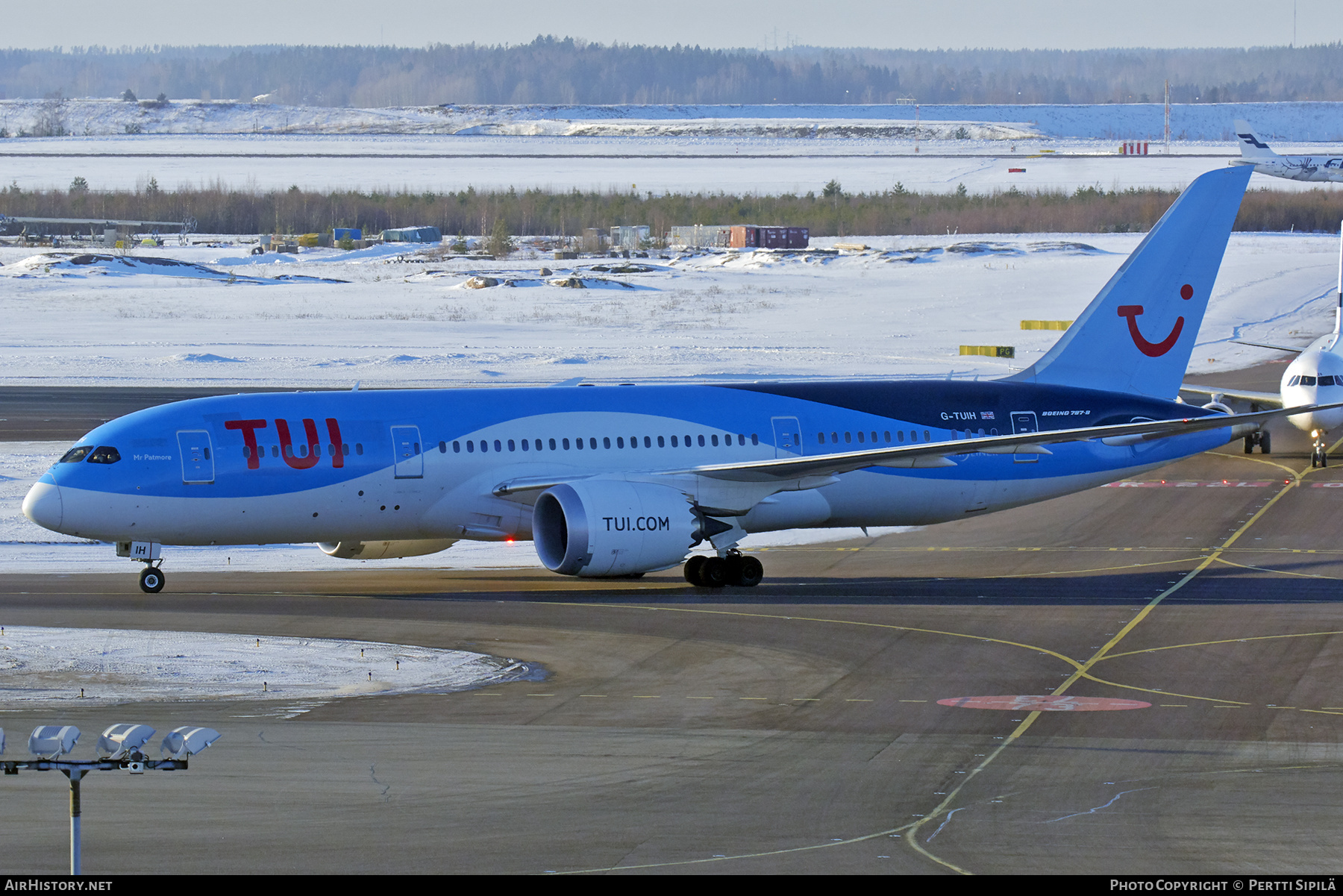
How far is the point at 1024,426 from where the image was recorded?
3591 cm

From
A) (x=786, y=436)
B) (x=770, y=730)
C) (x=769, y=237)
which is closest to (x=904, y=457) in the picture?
(x=786, y=436)

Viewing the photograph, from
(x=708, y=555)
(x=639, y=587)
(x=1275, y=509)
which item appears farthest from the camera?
(x=1275, y=509)

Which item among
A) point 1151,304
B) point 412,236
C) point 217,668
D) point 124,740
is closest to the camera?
point 124,740

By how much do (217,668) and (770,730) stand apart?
8758mm

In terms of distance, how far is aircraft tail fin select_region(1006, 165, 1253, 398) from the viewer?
37625 mm

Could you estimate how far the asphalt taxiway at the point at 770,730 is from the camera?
16.4 m

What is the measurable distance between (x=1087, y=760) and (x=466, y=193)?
170489 mm

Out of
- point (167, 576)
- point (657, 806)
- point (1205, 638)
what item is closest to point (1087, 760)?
point (657, 806)

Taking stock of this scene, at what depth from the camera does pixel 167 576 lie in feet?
113

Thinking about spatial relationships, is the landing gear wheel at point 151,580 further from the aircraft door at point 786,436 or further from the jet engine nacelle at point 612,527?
the aircraft door at point 786,436

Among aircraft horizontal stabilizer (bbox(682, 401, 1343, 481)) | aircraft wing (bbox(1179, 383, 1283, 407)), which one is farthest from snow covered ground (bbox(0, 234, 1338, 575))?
aircraft wing (bbox(1179, 383, 1283, 407))

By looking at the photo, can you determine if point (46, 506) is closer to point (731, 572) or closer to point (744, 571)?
point (731, 572)

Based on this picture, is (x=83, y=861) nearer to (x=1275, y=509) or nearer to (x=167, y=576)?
(x=167, y=576)

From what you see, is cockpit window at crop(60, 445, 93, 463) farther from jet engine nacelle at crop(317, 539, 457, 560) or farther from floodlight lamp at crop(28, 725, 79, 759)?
floodlight lamp at crop(28, 725, 79, 759)
